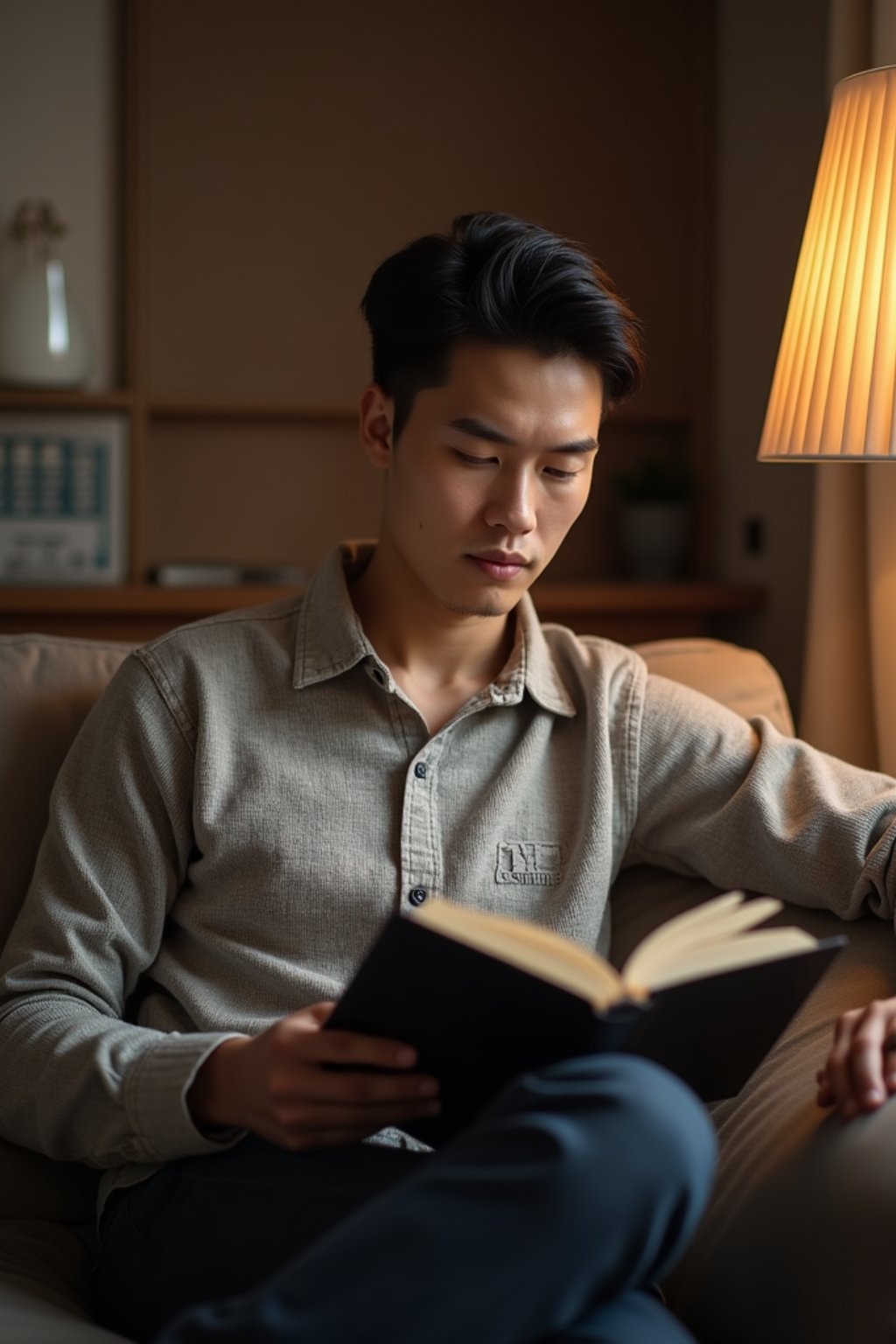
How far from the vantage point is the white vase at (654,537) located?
302 cm

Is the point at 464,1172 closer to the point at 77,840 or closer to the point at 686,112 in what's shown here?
the point at 77,840

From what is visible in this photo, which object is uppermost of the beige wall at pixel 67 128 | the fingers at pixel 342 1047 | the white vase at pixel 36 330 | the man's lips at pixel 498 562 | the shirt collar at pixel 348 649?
the beige wall at pixel 67 128

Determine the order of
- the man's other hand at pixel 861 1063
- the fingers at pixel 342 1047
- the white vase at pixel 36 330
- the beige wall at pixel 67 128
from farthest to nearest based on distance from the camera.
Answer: the beige wall at pixel 67 128
the white vase at pixel 36 330
the man's other hand at pixel 861 1063
the fingers at pixel 342 1047

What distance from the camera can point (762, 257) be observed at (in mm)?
2867

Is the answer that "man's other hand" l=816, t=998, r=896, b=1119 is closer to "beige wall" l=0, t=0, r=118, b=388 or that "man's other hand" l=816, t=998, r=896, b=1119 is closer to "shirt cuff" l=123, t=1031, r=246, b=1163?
"shirt cuff" l=123, t=1031, r=246, b=1163

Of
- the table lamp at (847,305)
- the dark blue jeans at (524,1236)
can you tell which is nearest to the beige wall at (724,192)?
the table lamp at (847,305)

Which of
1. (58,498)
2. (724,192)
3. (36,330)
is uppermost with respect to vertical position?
(724,192)

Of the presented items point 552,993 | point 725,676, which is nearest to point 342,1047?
point 552,993

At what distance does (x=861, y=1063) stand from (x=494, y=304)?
0.72 meters

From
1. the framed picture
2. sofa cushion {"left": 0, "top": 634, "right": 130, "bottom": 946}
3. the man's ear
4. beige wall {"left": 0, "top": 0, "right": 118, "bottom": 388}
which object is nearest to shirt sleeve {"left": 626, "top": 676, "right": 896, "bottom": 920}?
the man's ear

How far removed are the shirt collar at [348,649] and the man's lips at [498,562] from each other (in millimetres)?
122

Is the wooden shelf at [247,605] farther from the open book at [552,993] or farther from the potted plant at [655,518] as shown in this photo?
the open book at [552,993]

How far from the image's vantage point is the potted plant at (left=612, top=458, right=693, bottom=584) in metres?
3.02

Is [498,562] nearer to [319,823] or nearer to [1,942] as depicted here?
[319,823]
